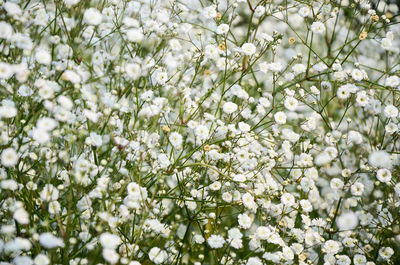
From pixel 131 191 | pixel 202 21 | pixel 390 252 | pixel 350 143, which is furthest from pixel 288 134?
pixel 202 21

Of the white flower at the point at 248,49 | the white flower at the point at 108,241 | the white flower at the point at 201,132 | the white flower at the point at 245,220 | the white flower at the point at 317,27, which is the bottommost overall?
the white flower at the point at 108,241

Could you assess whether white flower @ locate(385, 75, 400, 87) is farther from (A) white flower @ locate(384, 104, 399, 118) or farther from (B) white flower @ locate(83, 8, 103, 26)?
(B) white flower @ locate(83, 8, 103, 26)

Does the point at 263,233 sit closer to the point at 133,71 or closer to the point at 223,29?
the point at 133,71

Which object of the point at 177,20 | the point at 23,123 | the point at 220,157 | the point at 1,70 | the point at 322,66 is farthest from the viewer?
the point at 177,20

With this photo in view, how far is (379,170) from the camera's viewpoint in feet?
8.31

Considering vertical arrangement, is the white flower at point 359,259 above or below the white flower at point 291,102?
below

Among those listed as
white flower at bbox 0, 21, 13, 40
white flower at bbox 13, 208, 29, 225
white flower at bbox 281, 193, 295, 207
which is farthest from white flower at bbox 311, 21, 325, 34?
white flower at bbox 13, 208, 29, 225

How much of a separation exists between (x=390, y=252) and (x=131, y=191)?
4.93ft

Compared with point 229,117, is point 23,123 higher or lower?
lower

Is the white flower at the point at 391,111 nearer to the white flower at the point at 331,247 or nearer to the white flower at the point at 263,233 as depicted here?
the white flower at the point at 331,247

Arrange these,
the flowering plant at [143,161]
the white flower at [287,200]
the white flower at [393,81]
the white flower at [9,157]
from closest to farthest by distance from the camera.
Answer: the white flower at [9,157] → the flowering plant at [143,161] → the white flower at [287,200] → the white flower at [393,81]

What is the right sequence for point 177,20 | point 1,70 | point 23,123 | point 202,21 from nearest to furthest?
point 1,70, point 23,123, point 177,20, point 202,21

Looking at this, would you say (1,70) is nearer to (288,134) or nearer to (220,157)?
(220,157)

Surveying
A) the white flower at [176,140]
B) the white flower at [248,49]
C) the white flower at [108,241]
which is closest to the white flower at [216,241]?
the white flower at [176,140]
